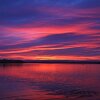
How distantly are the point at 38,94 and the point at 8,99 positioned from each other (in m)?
3.85

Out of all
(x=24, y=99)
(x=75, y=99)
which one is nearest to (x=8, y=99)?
(x=24, y=99)

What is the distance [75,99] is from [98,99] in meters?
1.85

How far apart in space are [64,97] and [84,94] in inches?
104

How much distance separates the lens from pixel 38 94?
2872 centimetres

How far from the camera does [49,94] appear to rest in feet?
95.0

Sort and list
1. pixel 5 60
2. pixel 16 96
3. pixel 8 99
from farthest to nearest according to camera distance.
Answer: pixel 5 60 → pixel 16 96 → pixel 8 99

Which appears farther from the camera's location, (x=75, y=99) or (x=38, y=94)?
(x=38, y=94)

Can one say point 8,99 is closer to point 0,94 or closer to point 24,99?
point 24,99

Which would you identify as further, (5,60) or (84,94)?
(5,60)

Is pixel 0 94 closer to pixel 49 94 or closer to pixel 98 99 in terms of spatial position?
pixel 49 94

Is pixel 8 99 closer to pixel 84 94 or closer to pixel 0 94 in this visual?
pixel 0 94

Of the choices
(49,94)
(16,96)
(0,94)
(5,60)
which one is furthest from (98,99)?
(5,60)

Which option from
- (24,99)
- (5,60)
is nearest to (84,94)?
→ (24,99)

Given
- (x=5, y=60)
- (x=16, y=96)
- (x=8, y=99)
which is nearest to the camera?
(x=8, y=99)
